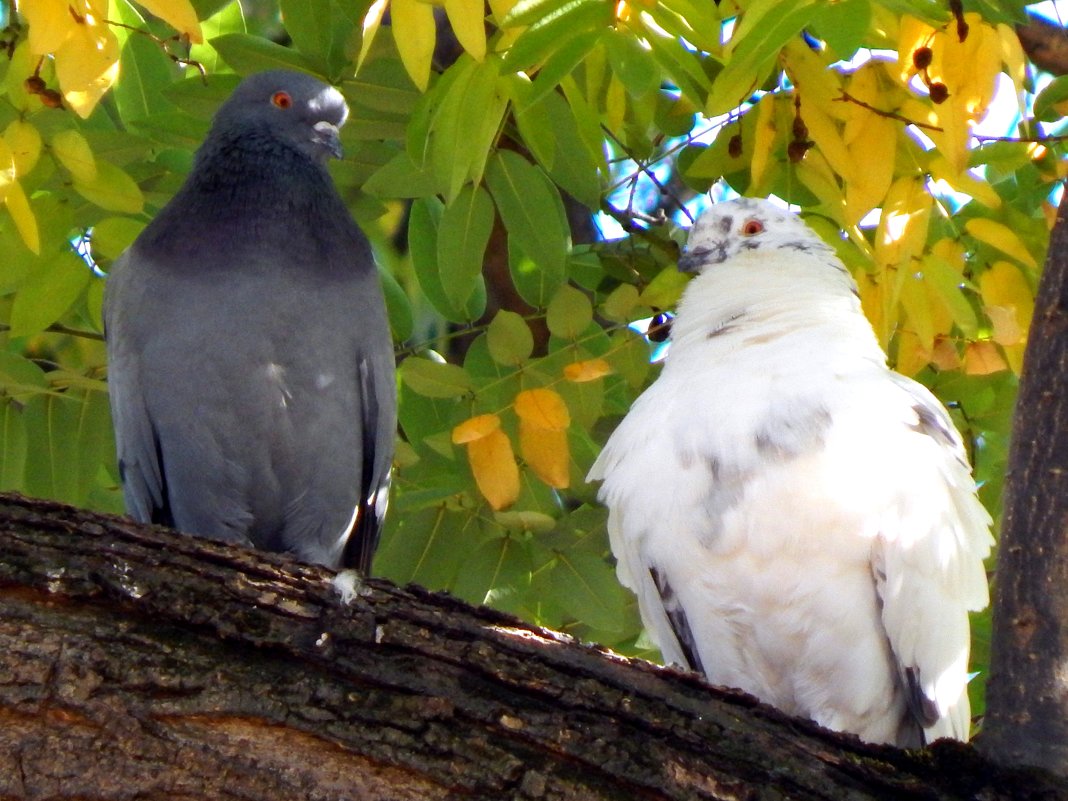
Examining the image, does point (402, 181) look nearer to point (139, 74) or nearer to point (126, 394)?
point (139, 74)

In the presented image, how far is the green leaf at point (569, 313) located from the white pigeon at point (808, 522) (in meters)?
0.59

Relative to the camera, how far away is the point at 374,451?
490cm

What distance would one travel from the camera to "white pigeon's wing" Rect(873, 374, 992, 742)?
3701 millimetres

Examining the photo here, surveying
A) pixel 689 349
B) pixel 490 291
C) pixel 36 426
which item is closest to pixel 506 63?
pixel 689 349

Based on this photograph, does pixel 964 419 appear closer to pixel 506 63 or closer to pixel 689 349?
pixel 689 349

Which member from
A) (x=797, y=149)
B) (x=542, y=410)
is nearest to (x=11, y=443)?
(x=542, y=410)

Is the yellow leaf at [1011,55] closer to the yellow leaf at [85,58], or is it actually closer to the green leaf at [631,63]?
the green leaf at [631,63]

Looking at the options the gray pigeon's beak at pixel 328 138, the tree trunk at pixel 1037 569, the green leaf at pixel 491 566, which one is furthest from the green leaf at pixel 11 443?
the tree trunk at pixel 1037 569

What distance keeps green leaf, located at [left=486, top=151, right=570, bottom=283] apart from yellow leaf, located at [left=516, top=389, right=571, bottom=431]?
1.56 ft

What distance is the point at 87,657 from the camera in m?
2.39

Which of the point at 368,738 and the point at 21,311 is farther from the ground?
the point at 368,738

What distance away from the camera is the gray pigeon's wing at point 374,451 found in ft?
15.7

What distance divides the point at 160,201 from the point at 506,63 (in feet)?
7.47

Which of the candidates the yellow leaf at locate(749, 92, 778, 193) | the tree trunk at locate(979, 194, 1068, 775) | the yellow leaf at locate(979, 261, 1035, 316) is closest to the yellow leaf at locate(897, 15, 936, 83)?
the yellow leaf at locate(749, 92, 778, 193)
